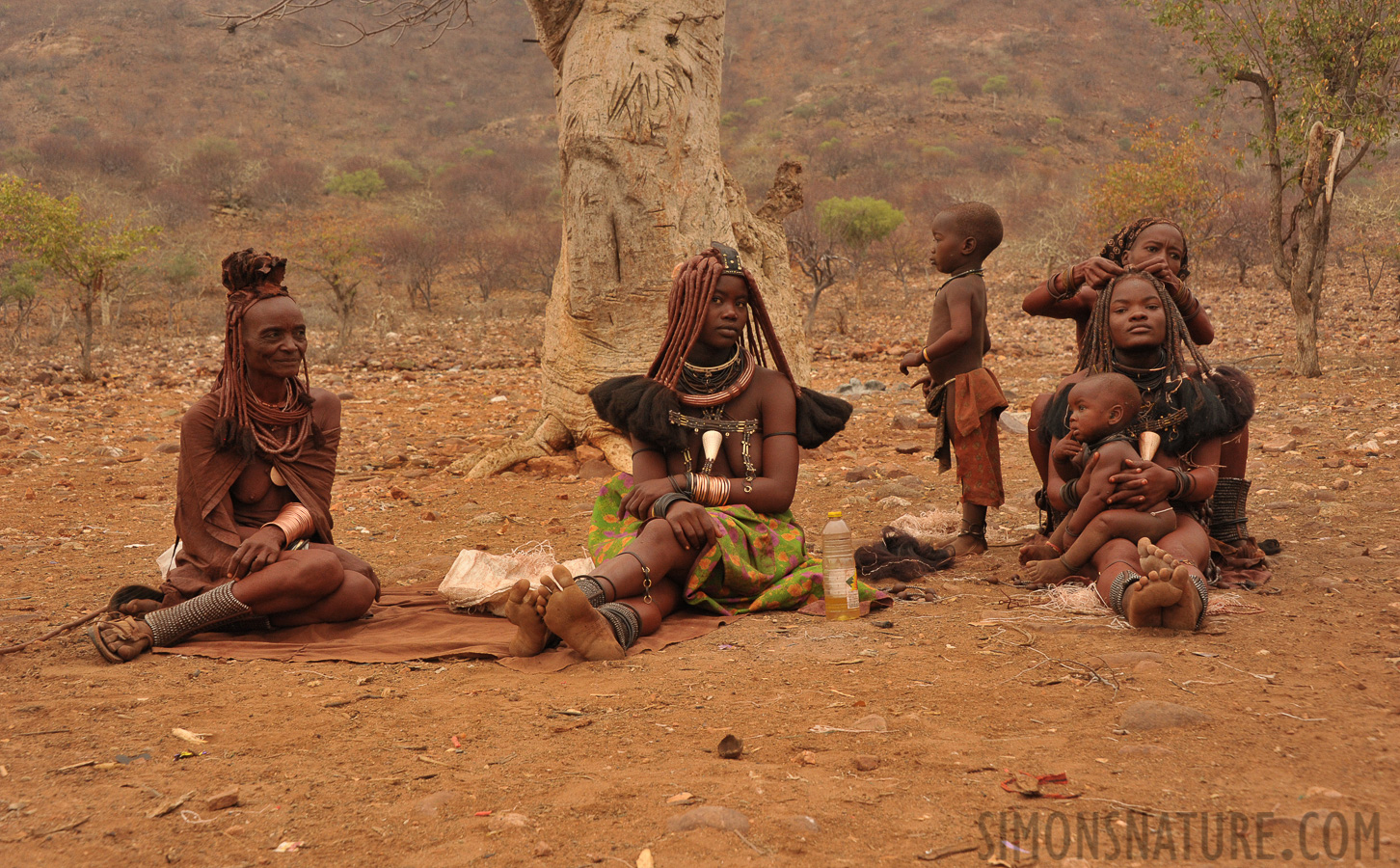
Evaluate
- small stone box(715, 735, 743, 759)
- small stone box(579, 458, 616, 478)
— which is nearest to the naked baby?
small stone box(715, 735, 743, 759)

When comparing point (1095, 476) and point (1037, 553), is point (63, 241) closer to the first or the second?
point (1037, 553)

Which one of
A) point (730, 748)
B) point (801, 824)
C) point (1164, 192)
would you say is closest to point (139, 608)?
point (730, 748)

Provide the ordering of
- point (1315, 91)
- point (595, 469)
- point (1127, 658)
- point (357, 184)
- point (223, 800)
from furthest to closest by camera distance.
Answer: point (357, 184) < point (1315, 91) < point (595, 469) < point (1127, 658) < point (223, 800)

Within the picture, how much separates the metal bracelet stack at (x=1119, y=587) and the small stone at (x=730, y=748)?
1.80m

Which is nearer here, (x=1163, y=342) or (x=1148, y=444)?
(x=1148, y=444)

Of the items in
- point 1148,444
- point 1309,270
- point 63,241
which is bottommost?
point 1148,444

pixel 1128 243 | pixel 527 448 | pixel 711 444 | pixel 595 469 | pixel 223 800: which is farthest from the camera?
pixel 527 448

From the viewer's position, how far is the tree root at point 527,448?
316 inches

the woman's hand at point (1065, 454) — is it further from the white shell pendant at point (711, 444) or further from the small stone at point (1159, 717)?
the small stone at point (1159, 717)

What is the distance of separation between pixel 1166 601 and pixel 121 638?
3.75m

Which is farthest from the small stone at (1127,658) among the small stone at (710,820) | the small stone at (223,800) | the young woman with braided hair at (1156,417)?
the small stone at (223,800)

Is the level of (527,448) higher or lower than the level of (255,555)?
higher

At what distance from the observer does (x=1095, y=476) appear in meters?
4.11

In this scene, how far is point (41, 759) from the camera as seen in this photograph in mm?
2703
